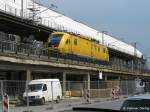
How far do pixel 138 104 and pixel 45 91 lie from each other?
27699 millimetres

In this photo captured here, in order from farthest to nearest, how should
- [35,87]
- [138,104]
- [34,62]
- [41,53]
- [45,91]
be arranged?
[41,53]
[34,62]
[35,87]
[45,91]
[138,104]

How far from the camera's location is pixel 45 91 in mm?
39281

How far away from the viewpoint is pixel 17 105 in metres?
30.4

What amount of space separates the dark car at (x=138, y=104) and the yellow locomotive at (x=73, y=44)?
4705 cm

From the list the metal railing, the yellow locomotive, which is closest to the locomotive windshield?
the yellow locomotive

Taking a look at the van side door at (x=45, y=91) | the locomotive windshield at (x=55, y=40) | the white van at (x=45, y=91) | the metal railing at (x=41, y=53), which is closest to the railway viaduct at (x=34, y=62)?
the metal railing at (x=41, y=53)

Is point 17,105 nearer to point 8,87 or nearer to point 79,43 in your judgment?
point 8,87

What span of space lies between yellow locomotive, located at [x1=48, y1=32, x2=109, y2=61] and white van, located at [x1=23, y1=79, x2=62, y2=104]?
18.0m

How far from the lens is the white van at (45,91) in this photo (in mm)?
37844

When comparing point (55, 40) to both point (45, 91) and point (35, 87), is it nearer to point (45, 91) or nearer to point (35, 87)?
point (35, 87)

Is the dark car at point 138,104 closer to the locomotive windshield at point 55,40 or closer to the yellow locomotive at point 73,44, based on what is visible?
the yellow locomotive at point 73,44

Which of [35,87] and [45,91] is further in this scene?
[35,87]

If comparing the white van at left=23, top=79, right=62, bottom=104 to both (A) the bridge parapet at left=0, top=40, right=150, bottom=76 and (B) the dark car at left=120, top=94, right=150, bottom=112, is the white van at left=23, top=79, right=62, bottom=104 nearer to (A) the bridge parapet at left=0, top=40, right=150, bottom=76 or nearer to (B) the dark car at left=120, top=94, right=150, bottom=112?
(A) the bridge parapet at left=0, top=40, right=150, bottom=76

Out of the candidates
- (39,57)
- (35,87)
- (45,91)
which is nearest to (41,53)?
(39,57)
